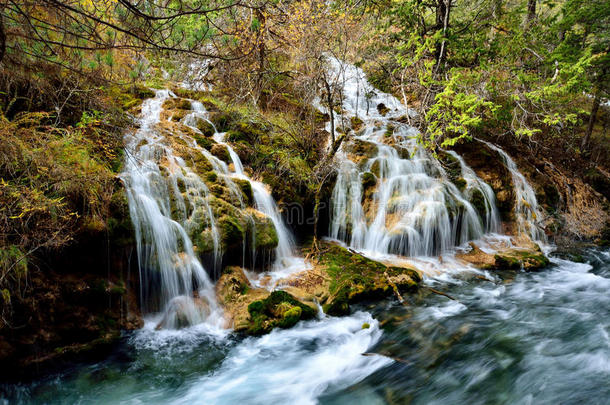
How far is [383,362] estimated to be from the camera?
377 centimetres

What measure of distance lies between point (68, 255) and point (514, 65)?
10.6m

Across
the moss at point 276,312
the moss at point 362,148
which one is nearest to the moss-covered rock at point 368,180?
the moss at point 362,148

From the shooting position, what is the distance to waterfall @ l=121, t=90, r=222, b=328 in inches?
187

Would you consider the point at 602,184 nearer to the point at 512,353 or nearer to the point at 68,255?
the point at 512,353

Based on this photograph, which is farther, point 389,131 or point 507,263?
point 389,131

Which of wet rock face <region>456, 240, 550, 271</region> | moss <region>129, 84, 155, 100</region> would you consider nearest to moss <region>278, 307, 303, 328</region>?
wet rock face <region>456, 240, 550, 271</region>

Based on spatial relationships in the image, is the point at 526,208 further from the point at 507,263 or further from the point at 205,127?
the point at 205,127

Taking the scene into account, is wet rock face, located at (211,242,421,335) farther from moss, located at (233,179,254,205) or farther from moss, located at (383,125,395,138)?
moss, located at (383,125,395,138)

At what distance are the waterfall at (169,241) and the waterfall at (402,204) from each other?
12.8 ft

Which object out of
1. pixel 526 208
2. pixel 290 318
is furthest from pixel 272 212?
pixel 526 208

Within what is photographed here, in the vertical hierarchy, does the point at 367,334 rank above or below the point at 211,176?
below

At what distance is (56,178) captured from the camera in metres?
3.82

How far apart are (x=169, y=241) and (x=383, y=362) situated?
384 centimetres

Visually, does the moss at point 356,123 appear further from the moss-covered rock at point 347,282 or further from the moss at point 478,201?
the moss-covered rock at point 347,282
